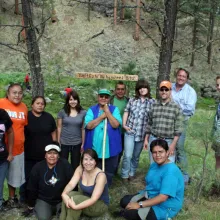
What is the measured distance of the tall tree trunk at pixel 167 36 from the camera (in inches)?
203

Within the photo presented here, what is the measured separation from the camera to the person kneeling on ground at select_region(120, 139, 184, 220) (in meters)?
3.76

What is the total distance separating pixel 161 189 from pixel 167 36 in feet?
8.80

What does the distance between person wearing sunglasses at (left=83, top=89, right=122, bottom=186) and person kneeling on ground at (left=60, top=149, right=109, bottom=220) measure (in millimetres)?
654

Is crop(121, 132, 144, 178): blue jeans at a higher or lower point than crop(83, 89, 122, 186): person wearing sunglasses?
lower

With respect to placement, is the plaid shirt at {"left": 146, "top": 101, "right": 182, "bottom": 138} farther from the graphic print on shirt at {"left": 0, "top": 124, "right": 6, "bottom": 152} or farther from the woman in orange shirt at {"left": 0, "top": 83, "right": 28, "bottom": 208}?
the graphic print on shirt at {"left": 0, "top": 124, "right": 6, "bottom": 152}

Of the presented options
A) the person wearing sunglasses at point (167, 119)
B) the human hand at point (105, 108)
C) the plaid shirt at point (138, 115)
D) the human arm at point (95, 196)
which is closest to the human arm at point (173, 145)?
the person wearing sunglasses at point (167, 119)

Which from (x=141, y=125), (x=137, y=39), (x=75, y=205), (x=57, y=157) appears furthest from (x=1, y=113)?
(x=137, y=39)

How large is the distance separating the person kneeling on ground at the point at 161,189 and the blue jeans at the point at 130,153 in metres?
0.89

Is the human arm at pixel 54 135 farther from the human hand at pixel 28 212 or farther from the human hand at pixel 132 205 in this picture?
the human hand at pixel 132 205

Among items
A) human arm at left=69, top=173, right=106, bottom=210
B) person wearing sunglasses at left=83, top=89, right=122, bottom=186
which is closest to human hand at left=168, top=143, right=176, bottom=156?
person wearing sunglasses at left=83, top=89, right=122, bottom=186

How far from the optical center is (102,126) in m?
4.58

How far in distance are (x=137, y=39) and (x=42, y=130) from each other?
92.6 feet

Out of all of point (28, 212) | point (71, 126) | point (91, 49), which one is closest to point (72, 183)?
point (28, 212)

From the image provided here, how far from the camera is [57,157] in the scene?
4137mm
